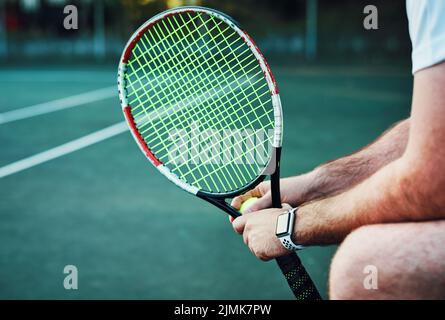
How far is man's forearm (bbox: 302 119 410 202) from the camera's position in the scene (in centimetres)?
215

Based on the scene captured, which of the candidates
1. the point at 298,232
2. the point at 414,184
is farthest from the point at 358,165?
the point at 414,184

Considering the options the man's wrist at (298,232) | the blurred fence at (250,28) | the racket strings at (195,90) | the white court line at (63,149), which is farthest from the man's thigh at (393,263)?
the blurred fence at (250,28)

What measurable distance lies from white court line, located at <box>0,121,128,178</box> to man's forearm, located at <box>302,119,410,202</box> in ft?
15.8

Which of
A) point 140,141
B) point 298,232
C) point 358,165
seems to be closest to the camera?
point 298,232

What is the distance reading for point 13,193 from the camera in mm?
5758

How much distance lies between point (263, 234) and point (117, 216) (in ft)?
10.6

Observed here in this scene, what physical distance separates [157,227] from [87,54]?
29.7 metres

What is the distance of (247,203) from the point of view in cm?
232

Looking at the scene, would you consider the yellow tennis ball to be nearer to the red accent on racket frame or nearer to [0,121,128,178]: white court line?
the red accent on racket frame

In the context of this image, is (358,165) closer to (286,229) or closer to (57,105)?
(286,229)

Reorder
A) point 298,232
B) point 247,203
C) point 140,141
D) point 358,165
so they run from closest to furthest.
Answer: point 298,232 → point 358,165 → point 247,203 → point 140,141

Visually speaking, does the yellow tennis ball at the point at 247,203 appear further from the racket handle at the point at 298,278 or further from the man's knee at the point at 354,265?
the man's knee at the point at 354,265

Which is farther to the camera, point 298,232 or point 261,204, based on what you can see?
point 261,204
